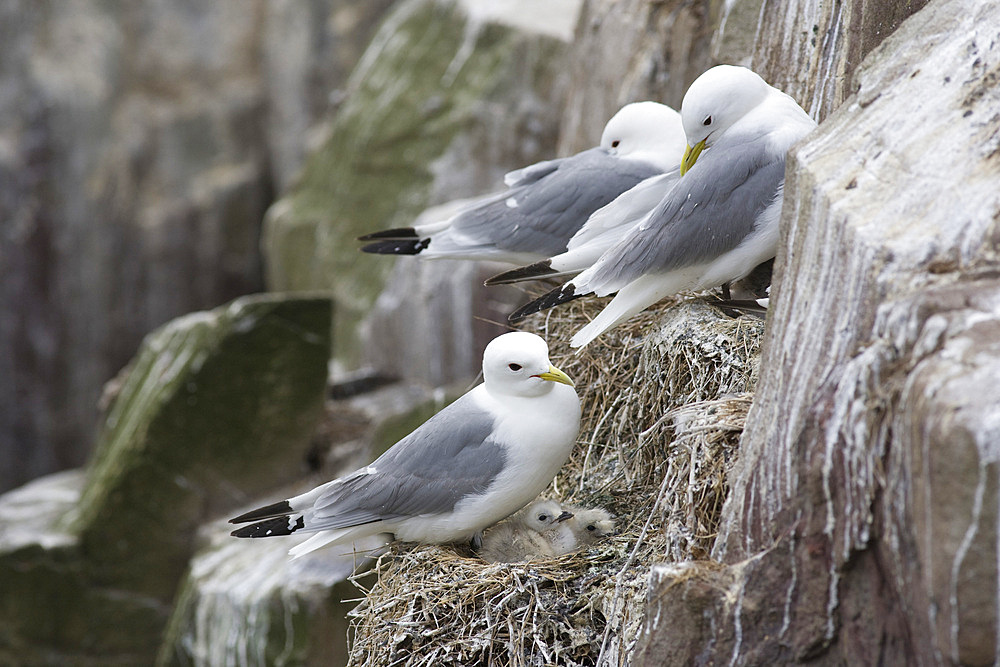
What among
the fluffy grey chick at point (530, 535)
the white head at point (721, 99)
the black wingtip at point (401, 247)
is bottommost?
the fluffy grey chick at point (530, 535)

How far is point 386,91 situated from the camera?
733 cm

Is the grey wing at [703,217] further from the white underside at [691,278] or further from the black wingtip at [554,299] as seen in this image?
the black wingtip at [554,299]

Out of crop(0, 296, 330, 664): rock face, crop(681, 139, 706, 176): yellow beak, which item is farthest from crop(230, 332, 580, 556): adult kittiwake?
crop(0, 296, 330, 664): rock face

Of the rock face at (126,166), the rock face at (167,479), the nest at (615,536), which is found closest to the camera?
the nest at (615,536)

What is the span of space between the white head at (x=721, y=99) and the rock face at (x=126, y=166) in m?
6.68

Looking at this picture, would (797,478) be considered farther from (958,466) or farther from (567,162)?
(567,162)

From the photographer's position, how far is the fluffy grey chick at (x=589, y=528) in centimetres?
289

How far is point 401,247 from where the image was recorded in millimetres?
3959

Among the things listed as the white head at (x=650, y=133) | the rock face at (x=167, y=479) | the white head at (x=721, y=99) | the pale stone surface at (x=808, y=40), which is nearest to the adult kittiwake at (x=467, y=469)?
the white head at (x=721, y=99)

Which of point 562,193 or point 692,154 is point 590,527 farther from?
point 562,193

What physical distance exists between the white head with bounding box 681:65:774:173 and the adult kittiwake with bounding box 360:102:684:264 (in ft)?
1.93

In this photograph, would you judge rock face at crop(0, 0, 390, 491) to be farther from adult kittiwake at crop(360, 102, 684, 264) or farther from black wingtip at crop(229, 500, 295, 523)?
black wingtip at crop(229, 500, 295, 523)

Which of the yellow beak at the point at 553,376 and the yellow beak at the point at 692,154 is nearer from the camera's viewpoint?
the yellow beak at the point at 553,376

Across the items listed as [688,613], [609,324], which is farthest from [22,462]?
[688,613]
